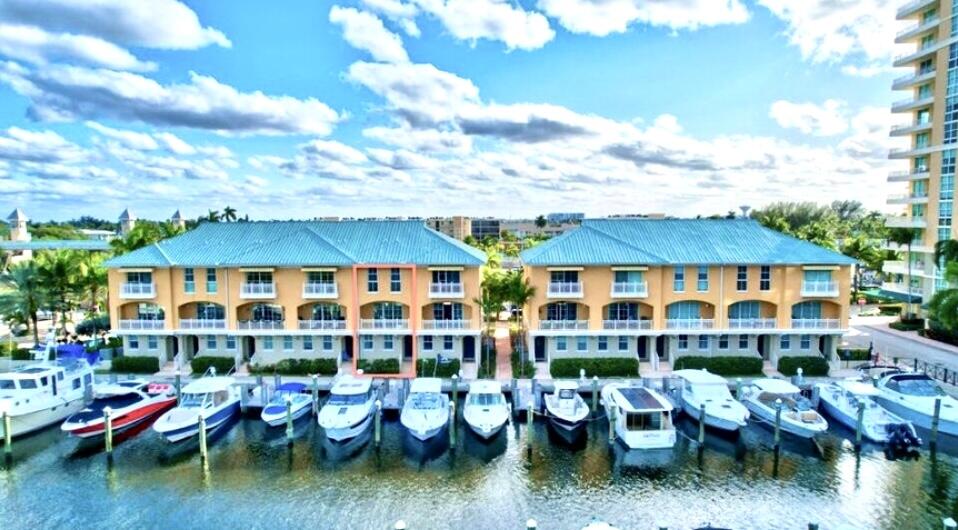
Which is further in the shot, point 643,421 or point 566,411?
point 566,411

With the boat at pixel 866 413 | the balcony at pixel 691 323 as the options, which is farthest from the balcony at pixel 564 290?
the boat at pixel 866 413

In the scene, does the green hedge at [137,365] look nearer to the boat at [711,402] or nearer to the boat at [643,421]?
the boat at [643,421]

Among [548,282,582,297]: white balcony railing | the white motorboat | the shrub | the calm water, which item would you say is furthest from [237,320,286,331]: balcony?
[548,282,582,297]: white balcony railing

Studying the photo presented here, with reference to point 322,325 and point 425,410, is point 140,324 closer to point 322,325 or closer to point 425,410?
point 322,325

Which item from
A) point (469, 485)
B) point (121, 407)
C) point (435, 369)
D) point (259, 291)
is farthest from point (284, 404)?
point (469, 485)

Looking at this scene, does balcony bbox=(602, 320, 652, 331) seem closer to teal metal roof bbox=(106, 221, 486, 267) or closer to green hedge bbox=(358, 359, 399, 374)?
teal metal roof bbox=(106, 221, 486, 267)

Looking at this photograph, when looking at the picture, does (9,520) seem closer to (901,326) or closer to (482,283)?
(482,283)
